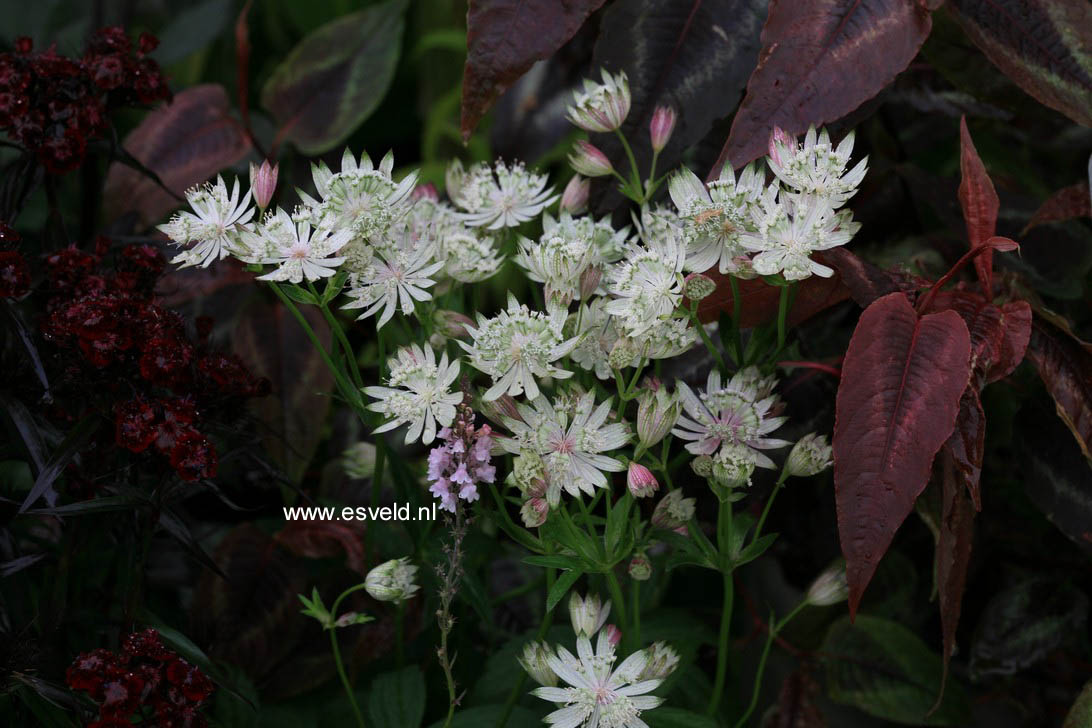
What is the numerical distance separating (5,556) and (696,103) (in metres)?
0.50

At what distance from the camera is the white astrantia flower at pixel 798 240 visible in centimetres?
51

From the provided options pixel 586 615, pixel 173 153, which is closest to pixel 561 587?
pixel 586 615

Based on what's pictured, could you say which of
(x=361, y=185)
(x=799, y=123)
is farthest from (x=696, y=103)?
(x=361, y=185)

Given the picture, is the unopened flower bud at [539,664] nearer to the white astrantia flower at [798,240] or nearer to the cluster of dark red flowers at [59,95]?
the white astrantia flower at [798,240]

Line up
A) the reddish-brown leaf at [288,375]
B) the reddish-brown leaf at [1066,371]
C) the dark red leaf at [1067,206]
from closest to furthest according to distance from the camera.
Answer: the reddish-brown leaf at [1066,371]
the dark red leaf at [1067,206]
the reddish-brown leaf at [288,375]

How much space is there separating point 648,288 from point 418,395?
13 cm

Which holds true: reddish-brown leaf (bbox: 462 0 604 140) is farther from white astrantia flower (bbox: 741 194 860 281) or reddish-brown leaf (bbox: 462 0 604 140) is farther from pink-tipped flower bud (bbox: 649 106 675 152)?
white astrantia flower (bbox: 741 194 860 281)

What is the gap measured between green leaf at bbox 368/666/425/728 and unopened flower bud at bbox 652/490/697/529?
19 cm

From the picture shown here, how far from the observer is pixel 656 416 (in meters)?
0.51

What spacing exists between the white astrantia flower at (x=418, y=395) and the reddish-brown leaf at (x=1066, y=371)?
13.3 inches

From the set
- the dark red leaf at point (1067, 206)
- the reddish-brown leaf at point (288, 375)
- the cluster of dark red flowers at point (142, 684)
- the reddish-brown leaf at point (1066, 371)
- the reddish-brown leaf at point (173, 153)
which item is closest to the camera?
the cluster of dark red flowers at point (142, 684)

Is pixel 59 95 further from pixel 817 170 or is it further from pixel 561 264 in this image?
pixel 817 170

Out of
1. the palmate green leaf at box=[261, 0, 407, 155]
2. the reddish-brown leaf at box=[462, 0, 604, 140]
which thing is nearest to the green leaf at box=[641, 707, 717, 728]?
the reddish-brown leaf at box=[462, 0, 604, 140]

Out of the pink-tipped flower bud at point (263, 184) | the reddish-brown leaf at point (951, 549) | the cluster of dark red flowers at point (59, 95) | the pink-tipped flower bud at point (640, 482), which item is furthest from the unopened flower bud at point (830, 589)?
the cluster of dark red flowers at point (59, 95)
